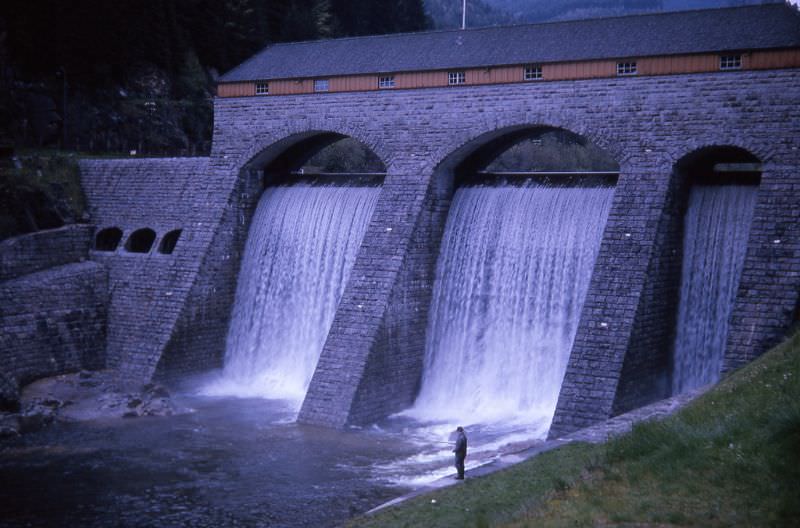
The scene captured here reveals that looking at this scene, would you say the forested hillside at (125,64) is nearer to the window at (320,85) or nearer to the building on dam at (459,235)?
the building on dam at (459,235)

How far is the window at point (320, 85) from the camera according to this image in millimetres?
26594

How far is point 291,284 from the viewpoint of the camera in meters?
27.0

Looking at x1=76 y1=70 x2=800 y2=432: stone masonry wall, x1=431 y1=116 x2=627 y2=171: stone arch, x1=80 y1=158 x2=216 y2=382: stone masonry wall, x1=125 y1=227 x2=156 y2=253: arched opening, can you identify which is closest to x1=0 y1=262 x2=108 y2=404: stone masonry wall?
x1=80 y1=158 x2=216 y2=382: stone masonry wall

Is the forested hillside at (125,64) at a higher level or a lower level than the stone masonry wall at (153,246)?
higher

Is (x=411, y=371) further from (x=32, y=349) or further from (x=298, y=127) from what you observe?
(x=32, y=349)

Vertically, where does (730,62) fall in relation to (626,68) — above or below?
below

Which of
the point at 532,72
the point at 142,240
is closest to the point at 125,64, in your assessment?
the point at 142,240

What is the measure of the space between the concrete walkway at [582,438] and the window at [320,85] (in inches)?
556

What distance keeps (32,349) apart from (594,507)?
19719 mm

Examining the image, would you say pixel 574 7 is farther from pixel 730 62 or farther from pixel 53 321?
pixel 53 321

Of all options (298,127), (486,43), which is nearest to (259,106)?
(298,127)

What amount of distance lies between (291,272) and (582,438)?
1360cm

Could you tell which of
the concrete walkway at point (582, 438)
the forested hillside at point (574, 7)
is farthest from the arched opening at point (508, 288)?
the forested hillside at point (574, 7)

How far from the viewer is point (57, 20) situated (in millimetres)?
37375
